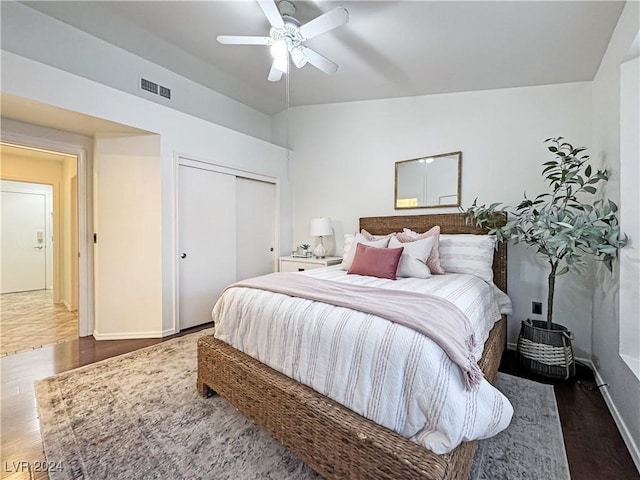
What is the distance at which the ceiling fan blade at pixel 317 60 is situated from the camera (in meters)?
2.26

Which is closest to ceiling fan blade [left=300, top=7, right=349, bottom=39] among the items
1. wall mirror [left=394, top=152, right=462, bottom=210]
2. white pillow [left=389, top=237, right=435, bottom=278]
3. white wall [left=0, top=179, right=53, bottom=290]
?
white pillow [left=389, top=237, right=435, bottom=278]

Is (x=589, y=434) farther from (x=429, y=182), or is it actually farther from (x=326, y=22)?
(x=326, y=22)

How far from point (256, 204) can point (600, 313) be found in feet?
12.5

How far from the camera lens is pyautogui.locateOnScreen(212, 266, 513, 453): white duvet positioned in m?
1.04

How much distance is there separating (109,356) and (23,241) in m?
5.01

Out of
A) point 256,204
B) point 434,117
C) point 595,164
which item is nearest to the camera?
point 595,164

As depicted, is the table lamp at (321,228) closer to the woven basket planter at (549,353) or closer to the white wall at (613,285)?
the woven basket planter at (549,353)

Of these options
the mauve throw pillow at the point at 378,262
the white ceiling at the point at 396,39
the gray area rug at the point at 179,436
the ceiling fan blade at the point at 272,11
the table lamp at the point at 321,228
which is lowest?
the gray area rug at the point at 179,436

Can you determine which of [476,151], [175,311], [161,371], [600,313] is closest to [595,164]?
[476,151]

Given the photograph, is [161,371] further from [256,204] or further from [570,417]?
[570,417]

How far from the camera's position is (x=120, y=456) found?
4.75 feet

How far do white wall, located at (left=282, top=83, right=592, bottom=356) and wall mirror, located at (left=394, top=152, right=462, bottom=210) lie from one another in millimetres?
71

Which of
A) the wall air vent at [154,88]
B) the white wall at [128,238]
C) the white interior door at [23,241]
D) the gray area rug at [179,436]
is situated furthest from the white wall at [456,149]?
the white interior door at [23,241]

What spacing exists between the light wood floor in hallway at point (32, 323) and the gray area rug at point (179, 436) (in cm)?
119
